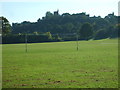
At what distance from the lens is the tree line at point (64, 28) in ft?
327

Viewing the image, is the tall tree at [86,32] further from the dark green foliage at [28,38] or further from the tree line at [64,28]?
the dark green foliage at [28,38]

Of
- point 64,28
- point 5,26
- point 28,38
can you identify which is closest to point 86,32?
point 64,28

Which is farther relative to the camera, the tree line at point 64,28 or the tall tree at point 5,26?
the tall tree at point 5,26

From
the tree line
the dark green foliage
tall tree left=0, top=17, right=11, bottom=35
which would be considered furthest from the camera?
tall tree left=0, top=17, right=11, bottom=35

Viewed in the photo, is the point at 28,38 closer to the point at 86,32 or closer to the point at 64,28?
the point at 86,32

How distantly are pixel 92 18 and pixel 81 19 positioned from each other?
8.75m

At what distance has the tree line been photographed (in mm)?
99625

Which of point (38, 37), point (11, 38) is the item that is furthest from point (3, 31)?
point (38, 37)

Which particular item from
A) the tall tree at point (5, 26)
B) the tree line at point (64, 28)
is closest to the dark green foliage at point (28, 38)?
the tree line at point (64, 28)

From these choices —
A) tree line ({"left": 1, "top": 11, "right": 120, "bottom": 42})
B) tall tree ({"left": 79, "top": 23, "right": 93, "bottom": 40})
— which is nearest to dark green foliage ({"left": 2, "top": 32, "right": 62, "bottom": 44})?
tree line ({"left": 1, "top": 11, "right": 120, "bottom": 42})

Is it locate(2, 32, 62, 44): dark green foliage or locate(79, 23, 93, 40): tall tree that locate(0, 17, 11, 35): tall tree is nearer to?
locate(2, 32, 62, 44): dark green foliage

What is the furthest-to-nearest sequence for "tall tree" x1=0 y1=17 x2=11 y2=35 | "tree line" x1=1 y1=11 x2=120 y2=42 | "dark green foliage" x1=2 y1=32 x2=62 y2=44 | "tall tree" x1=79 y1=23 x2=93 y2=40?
"tall tree" x1=79 y1=23 x2=93 y2=40, "tall tree" x1=0 y1=17 x2=11 y2=35, "tree line" x1=1 y1=11 x2=120 y2=42, "dark green foliage" x1=2 y1=32 x2=62 y2=44

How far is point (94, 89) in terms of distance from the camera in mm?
9141

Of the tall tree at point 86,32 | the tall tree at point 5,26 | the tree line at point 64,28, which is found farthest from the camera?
the tall tree at point 86,32
